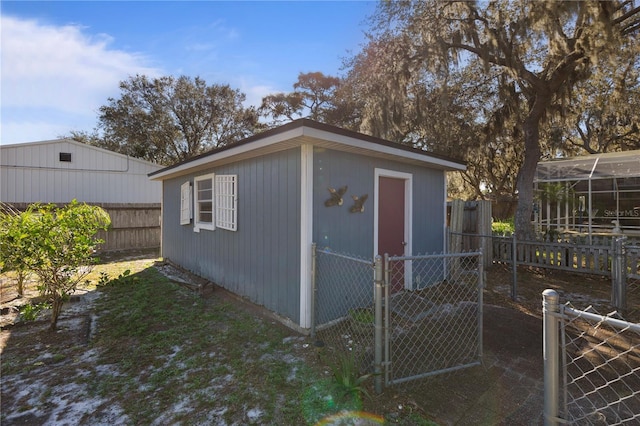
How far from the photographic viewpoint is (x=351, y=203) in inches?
177

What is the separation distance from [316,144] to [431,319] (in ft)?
8.95

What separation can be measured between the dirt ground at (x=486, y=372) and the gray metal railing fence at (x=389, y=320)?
142 mm

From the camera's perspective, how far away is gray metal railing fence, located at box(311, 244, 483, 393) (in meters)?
2.69

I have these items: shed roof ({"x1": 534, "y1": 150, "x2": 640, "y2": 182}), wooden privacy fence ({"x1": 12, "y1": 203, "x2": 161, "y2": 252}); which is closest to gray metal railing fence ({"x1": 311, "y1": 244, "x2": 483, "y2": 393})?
shed roof ({"x1": 534, "y1": 150, "x2": 640, "y2": 182})

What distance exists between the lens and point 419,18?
8219 millimetres

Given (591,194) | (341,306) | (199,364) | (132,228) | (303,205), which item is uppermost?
(591,194)

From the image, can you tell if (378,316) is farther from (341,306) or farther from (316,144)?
(316,144)

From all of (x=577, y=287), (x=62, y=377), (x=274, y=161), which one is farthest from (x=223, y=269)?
(x=577, y=287)

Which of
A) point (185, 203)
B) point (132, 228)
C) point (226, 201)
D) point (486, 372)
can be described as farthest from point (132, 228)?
point (486, 372)

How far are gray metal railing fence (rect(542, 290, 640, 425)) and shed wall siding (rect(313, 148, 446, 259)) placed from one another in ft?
8.13

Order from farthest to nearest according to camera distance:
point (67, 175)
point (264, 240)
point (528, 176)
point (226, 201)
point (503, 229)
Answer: point (503, 229) → point (67, 175) → point (528, 176) → point (226, 201) → point (264, 240)

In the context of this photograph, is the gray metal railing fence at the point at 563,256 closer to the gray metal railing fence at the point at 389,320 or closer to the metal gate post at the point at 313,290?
the gray metal railing fence at the point at 389,320

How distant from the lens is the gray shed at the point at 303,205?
13.0 feet

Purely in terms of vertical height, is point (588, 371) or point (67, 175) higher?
point (67, 175)
